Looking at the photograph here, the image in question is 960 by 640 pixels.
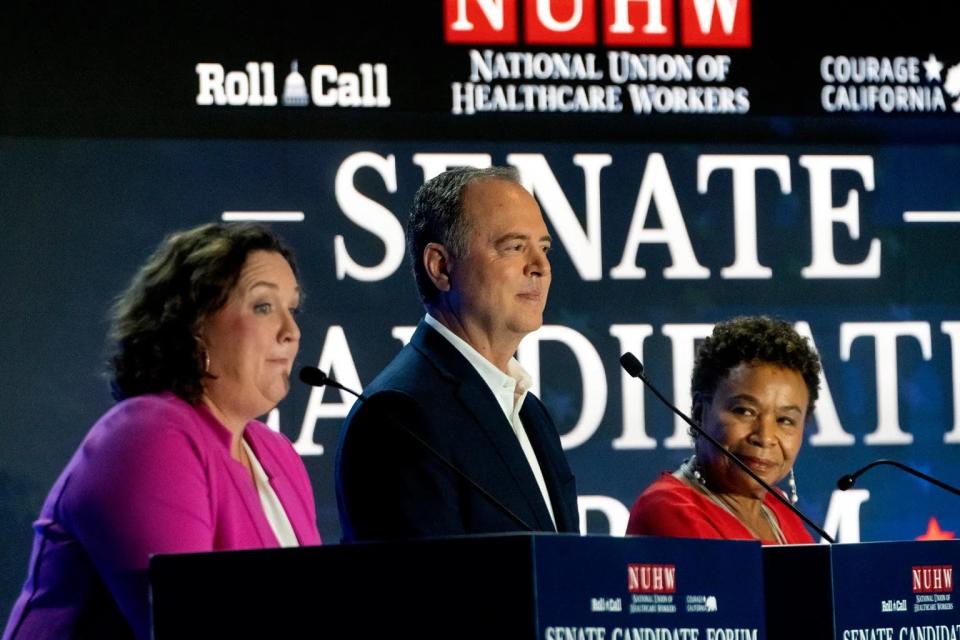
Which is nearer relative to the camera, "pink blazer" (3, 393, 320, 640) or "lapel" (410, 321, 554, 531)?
"pink blazer" (3, 393, 320, 640)

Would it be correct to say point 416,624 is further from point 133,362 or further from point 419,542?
point 133,362

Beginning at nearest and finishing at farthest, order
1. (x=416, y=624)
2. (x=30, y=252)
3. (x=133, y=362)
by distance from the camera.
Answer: (x=416, y=624)
(x=133, y=362)
(x=30, y=252)

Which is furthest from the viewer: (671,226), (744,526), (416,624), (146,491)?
(671,226)

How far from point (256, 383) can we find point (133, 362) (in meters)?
0.19

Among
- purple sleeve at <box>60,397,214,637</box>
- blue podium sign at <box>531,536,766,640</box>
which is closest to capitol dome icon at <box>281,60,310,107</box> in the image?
purple sleeve at <box>60,397,214,637</box>

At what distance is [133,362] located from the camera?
2512 millimetres

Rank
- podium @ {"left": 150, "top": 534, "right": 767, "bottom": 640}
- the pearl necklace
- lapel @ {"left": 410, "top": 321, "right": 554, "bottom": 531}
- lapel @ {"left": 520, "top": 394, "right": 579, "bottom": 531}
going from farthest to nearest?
the pearl necklace, lapel @ {"left": 520, "top": 394, "right": 579, "bottom": 531}, lapel @ {"left": 410, "top": 321, "right": 554, "bottom": 531}, podium @ {"left": 150, "top": 534, "right": 767, "bottom": 640}

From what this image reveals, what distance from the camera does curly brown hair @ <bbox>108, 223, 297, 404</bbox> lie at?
2506 mm

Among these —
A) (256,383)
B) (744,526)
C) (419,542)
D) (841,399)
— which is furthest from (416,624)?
(841,399)

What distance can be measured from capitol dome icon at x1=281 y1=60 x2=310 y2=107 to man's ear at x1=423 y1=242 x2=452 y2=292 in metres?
2.14

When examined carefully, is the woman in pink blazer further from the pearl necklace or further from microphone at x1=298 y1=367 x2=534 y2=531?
the pearl necklace

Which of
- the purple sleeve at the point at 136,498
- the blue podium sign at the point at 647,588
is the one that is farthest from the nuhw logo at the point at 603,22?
the blue podium sign at the point at 647,588

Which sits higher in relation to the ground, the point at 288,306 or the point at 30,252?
the point at 30,252

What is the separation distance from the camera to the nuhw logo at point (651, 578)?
1676mm
